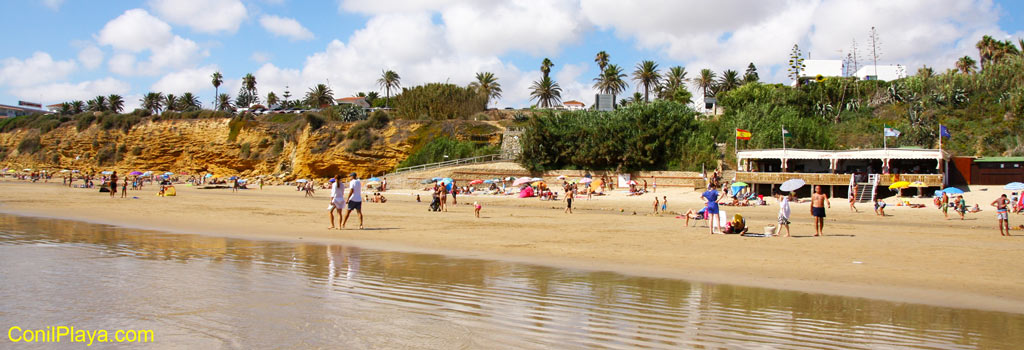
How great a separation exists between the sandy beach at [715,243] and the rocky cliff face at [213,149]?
86.9 feet

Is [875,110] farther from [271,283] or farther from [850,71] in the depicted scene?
[271,283]

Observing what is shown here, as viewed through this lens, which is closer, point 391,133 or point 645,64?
A: point 391,133

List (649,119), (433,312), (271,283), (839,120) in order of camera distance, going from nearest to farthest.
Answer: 1. (433,312)
2. (271,283)
3. (649,119)
4. (839,120)

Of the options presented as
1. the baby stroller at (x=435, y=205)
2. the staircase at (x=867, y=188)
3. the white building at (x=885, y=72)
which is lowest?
the baby stroller at (x=435, y=205)

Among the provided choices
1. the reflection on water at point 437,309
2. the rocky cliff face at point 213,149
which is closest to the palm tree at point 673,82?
the rocky cliff face at point 213,149

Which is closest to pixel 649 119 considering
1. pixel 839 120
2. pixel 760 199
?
pixel 760 199

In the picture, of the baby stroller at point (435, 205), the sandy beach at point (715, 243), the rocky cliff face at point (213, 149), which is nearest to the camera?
the sandy beach at point (715, 243)

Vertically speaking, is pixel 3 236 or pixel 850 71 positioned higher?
pixel 850 71

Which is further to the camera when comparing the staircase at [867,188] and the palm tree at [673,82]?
the palm tree at [673,82]

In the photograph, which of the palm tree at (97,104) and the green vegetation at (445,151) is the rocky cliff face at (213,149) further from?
the palm tree at (97,104)

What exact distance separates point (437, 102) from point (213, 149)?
822 inches

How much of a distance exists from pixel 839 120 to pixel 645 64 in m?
26.6

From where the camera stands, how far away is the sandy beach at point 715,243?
910 cm

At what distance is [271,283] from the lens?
8266mm
